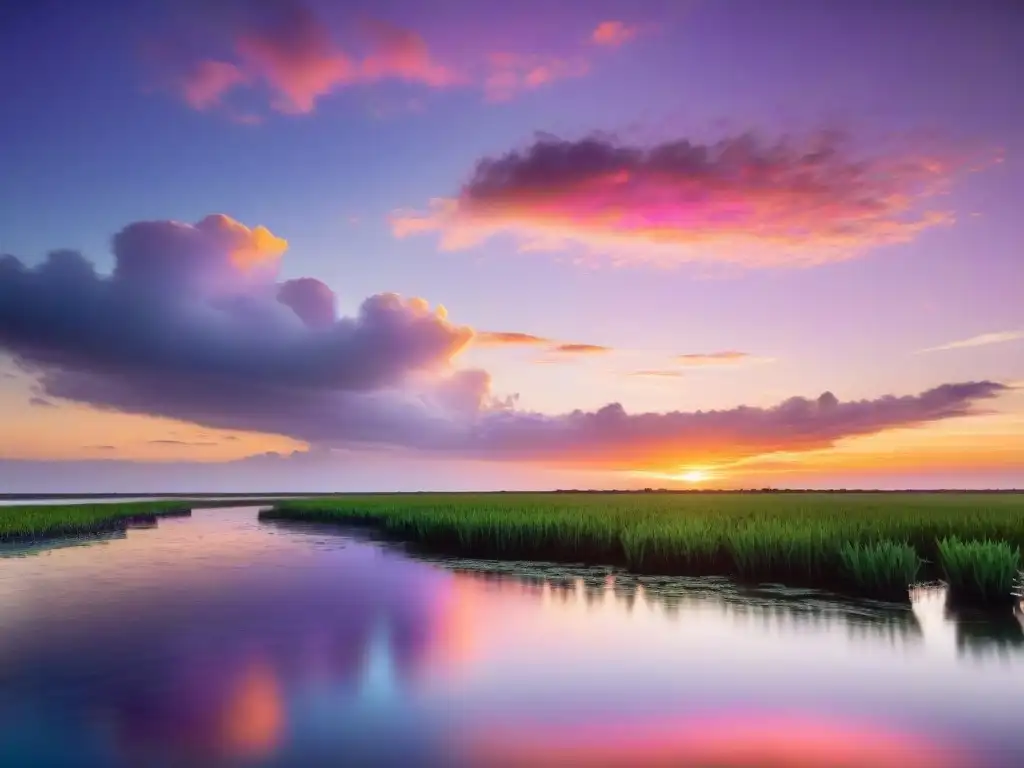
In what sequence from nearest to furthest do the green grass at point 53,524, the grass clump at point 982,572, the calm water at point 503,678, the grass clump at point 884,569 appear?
the calm water at point 503,678
the grass clump at point 982,572
the grass clump at point 884,569
the green grass at point 53,524

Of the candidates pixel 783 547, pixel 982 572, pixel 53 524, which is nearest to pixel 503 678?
pixel 783 547

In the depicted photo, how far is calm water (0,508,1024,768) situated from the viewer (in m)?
8.41

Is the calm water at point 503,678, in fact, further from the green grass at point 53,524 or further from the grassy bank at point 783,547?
the green grass at point 53,524

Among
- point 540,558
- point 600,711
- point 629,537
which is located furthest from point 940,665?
point 540,558

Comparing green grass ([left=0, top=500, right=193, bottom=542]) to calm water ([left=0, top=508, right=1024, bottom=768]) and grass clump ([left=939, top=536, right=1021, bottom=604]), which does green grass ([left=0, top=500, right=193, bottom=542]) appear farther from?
grass clump ([left=939, top=536, right=1021, bottom=604])

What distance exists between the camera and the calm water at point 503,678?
8.41 meters

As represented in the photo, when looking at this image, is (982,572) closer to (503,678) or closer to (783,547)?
(783,547)

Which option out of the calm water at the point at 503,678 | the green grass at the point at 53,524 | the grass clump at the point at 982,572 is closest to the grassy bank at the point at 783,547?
the grass clump at the point at 982,572

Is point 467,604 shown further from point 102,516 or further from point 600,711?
point 102,516

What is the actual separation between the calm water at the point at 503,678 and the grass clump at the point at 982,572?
3.50 ft

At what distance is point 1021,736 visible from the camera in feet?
28.8

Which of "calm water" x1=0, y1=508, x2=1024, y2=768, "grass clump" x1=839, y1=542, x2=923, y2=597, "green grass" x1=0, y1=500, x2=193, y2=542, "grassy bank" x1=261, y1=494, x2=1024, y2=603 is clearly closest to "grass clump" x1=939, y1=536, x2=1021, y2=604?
"grassy bank" x1=261, y1=494, x2=1024, y2=603

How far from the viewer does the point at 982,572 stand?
54.9ft

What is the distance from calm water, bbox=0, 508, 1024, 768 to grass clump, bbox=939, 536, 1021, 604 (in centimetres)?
107
